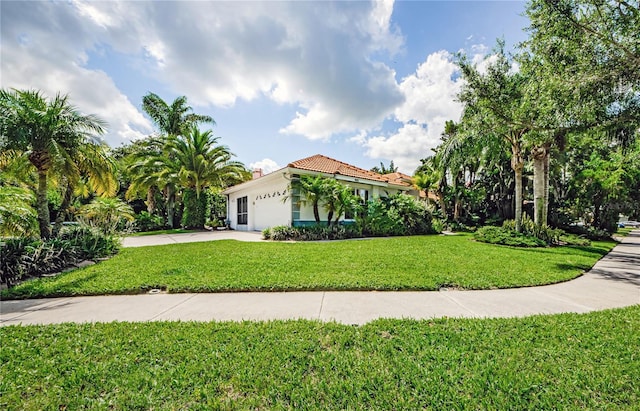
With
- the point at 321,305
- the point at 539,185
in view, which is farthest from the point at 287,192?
the point at 539,185

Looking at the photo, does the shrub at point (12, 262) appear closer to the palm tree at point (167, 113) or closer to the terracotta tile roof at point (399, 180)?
the terracotta tile roof at point (399, 180)

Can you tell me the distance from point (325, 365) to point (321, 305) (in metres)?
1.74

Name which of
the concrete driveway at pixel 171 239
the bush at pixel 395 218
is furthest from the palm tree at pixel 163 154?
the bush at pixel 395 218

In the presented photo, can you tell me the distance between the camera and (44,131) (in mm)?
8133

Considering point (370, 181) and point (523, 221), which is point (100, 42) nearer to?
point (370, 181)

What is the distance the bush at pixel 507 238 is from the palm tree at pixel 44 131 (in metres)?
16.3

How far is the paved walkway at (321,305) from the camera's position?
398 cm

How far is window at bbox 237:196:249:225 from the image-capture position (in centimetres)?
2158

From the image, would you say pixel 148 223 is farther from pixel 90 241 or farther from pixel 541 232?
pixel 541 232

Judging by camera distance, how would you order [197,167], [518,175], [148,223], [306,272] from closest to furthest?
[306,272] < [518,175] < [197,167] < [148,223]

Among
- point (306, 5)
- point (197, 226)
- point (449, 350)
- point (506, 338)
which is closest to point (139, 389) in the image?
point (449, 350)

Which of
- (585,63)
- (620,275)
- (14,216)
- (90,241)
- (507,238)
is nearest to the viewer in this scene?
(620,275)

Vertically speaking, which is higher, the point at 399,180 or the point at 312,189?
the point at 399,180

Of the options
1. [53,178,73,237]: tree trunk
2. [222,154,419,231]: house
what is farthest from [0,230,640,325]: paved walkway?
[222,154,419,231]: house
